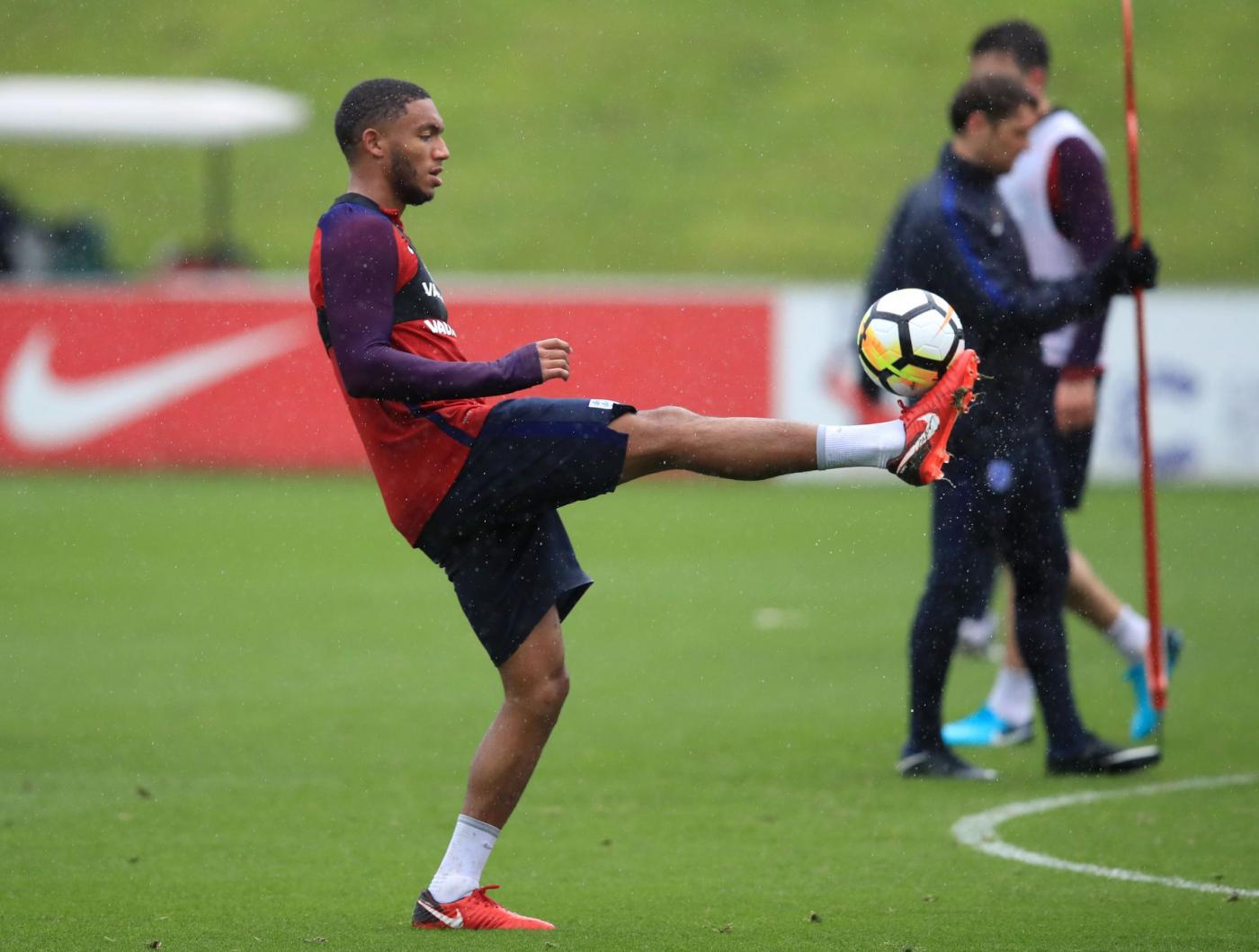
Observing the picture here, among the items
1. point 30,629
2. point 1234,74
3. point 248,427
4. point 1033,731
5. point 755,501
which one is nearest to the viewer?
point 1033,731


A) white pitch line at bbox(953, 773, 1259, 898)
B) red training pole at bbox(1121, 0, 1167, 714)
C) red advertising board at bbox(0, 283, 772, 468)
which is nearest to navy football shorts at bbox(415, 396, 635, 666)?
white pitch line at bbox(953, 773, 1259, 898)

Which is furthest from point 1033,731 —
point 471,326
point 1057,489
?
point 471,326

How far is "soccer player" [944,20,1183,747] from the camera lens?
7.02m

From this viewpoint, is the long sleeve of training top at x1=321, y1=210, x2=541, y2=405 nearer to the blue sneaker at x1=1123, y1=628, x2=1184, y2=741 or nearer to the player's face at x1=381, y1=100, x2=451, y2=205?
the player's face at x1=381, y1=100, x2=451, y2=205

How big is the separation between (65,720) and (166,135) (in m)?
18.8

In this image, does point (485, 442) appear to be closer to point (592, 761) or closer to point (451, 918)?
point (451, 918)

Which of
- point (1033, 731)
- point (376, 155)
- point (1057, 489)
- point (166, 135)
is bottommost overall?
point (1033, 731)

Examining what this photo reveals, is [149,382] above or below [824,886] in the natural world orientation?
above

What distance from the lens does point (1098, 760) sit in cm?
682

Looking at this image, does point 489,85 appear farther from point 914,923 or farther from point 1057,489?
point 914,923

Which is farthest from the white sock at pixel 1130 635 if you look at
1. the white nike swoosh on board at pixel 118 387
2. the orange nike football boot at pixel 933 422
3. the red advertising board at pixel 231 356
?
the white nike swoosh on board at pixel 118 387

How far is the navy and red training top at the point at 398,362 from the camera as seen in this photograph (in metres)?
4.61

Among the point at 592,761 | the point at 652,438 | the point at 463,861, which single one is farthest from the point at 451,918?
the point at 592,761

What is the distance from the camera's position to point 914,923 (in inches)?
191
